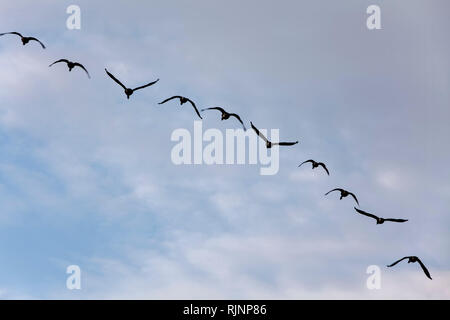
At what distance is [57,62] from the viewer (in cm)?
5100
